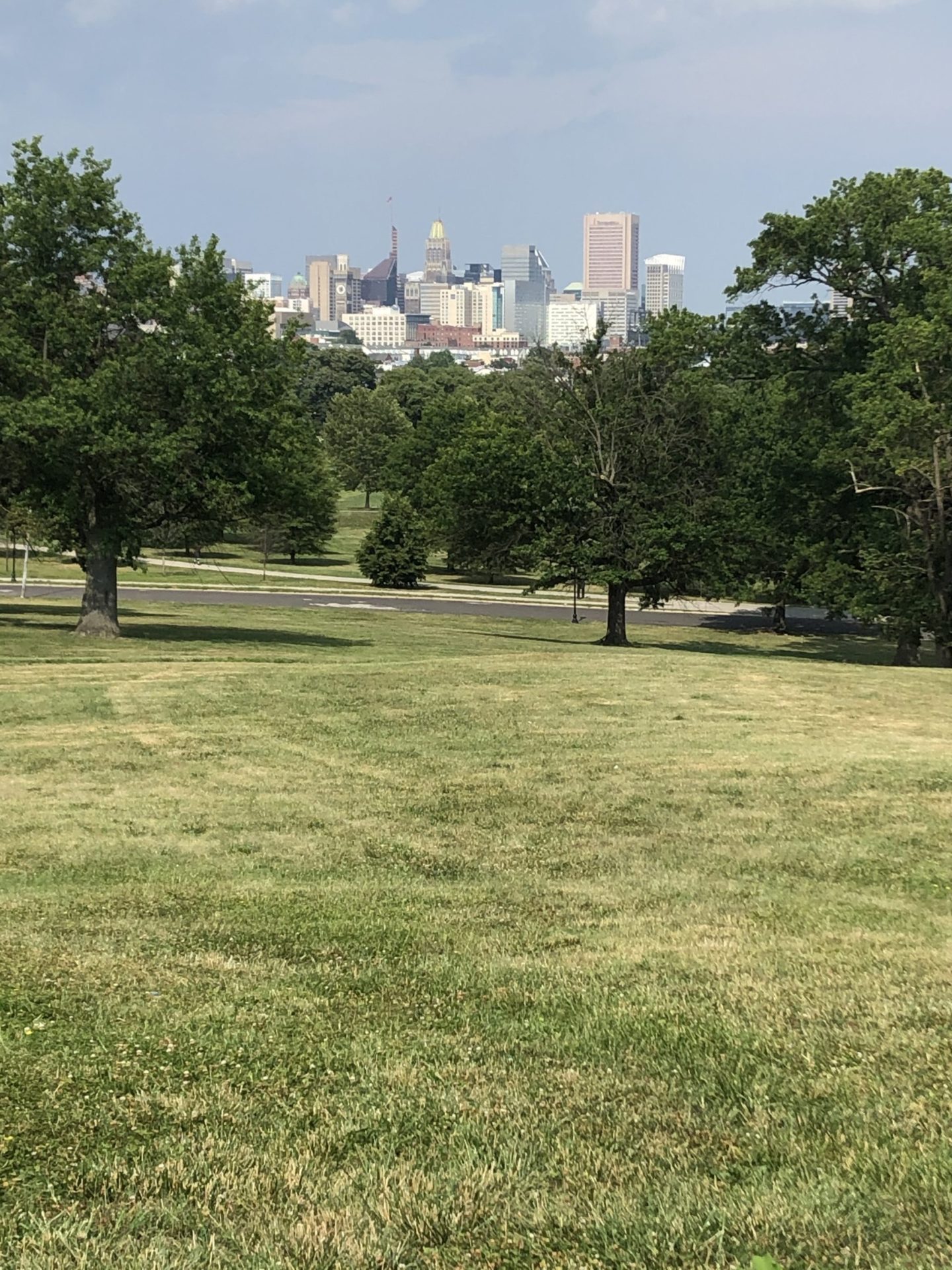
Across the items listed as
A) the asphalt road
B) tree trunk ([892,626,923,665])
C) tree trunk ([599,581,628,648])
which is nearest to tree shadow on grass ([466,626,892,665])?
tree trunk ([599,581,628,648])

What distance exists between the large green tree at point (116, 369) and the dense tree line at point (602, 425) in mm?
64

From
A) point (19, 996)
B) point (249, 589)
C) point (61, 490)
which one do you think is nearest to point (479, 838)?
point (19, 996)

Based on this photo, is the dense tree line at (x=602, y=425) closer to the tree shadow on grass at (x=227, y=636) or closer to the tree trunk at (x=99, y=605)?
the tree trunk at (x=99, y=605)

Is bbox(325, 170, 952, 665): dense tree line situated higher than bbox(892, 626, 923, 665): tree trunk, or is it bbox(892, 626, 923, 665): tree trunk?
bbox(325, 170, 952, 665): dense tree line

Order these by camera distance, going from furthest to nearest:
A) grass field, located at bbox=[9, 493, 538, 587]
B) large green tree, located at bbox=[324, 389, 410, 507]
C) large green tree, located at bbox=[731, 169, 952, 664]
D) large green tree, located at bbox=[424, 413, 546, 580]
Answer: large green tree, located at bbox=[324, 389, 410, 507], grass field, located at bbox=[9, 493, 538, 587], large green tree, located at bbox=[424, 413, 546, 580], large green tree, located at bbox=[731, 169, 952, 664]

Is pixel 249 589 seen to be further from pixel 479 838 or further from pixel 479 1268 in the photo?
pixel 479 1268

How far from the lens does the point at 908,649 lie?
3412 centimetres

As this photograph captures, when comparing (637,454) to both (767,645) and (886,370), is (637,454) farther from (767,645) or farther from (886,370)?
(767,645)

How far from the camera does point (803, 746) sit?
574 inches

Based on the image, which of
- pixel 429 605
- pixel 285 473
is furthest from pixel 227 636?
pixel 429 605

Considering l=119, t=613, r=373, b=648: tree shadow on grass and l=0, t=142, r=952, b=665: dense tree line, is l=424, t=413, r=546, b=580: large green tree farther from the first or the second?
l=119, t=613, r=373, b=648: tree shadow on grass

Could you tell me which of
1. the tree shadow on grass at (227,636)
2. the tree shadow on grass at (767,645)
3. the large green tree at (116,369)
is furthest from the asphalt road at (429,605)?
the large green tree at (116,369)

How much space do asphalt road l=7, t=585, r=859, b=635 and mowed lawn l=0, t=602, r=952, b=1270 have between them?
113ft

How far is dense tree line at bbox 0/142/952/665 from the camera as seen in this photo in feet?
83.9
